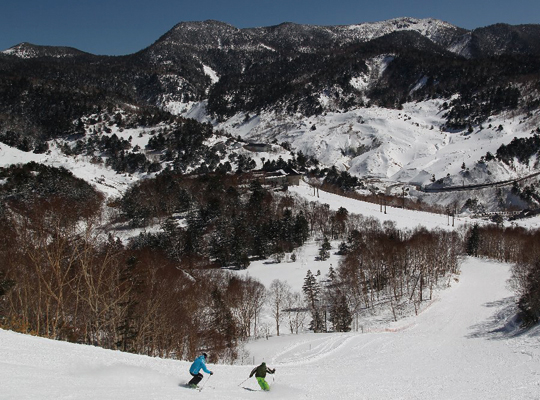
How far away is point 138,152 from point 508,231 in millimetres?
117815

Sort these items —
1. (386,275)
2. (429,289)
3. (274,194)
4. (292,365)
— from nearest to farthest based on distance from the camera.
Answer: (292,365)
(429,289)
(386,275)
(274,194)

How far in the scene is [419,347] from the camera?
92.3 ft

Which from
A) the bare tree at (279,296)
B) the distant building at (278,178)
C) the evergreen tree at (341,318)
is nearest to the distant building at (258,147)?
the distant building at (278,178)

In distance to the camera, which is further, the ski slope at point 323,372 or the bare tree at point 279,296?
the bare tree at point 279,296

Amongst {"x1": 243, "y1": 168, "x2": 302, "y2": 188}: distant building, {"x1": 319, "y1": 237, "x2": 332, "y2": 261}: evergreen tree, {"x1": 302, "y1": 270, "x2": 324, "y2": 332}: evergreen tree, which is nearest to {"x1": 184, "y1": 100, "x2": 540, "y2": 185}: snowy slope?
{"x1": 243, "y1": 168, "x2": 302, "y2": 188}: distant building

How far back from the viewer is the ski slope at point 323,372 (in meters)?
10.9

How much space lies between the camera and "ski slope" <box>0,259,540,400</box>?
1088 centimetres

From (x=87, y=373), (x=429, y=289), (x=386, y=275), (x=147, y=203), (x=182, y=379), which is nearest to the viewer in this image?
(x=87, y=373)

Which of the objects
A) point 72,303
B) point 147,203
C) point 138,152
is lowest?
point 72,303

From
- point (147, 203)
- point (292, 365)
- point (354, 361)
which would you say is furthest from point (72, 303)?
point (147, 203)

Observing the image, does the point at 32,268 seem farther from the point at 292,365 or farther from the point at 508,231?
the point at 508,231

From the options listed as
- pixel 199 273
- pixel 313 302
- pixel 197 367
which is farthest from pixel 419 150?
pixel 197 367

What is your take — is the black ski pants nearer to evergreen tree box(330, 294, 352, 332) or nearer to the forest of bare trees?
the forest of bare trees

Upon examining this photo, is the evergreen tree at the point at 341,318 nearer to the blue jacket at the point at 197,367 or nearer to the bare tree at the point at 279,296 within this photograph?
the bare tree at the point at 279,296
